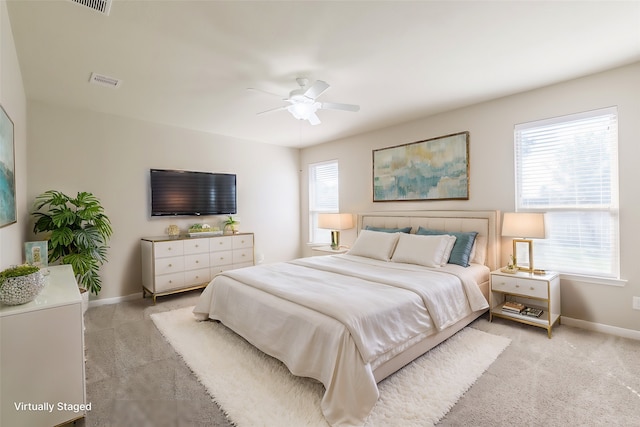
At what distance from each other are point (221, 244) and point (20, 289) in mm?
3077

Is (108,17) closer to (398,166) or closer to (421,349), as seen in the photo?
(421,349)

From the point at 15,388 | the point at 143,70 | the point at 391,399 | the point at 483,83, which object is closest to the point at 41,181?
the point at 143,70

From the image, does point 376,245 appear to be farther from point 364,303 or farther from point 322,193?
point 322,193

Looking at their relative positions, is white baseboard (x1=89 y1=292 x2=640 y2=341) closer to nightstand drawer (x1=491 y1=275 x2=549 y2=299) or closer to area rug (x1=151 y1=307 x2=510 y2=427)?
nightstand drawer (x1=491 y1=275 x2=549 y2=299)

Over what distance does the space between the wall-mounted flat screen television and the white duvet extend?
1927mm

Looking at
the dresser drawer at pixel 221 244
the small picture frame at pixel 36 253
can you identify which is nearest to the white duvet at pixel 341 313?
the dresser drawer at pixel 221 244

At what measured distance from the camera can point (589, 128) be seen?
302 centimetres

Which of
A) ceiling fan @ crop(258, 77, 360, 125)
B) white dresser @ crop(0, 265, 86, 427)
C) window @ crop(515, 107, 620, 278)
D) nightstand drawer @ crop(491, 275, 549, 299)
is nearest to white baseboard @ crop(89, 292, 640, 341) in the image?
window @ crop(515, 107, 620, 278)

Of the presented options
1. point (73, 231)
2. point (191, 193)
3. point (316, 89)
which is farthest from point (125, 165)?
point (316, 89)

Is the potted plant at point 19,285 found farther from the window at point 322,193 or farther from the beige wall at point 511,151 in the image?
the window at point 322,193

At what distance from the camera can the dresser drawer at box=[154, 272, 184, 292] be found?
403 centimetres

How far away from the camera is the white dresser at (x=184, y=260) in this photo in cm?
404

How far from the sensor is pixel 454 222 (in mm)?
3881

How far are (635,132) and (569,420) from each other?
2.63 metres
